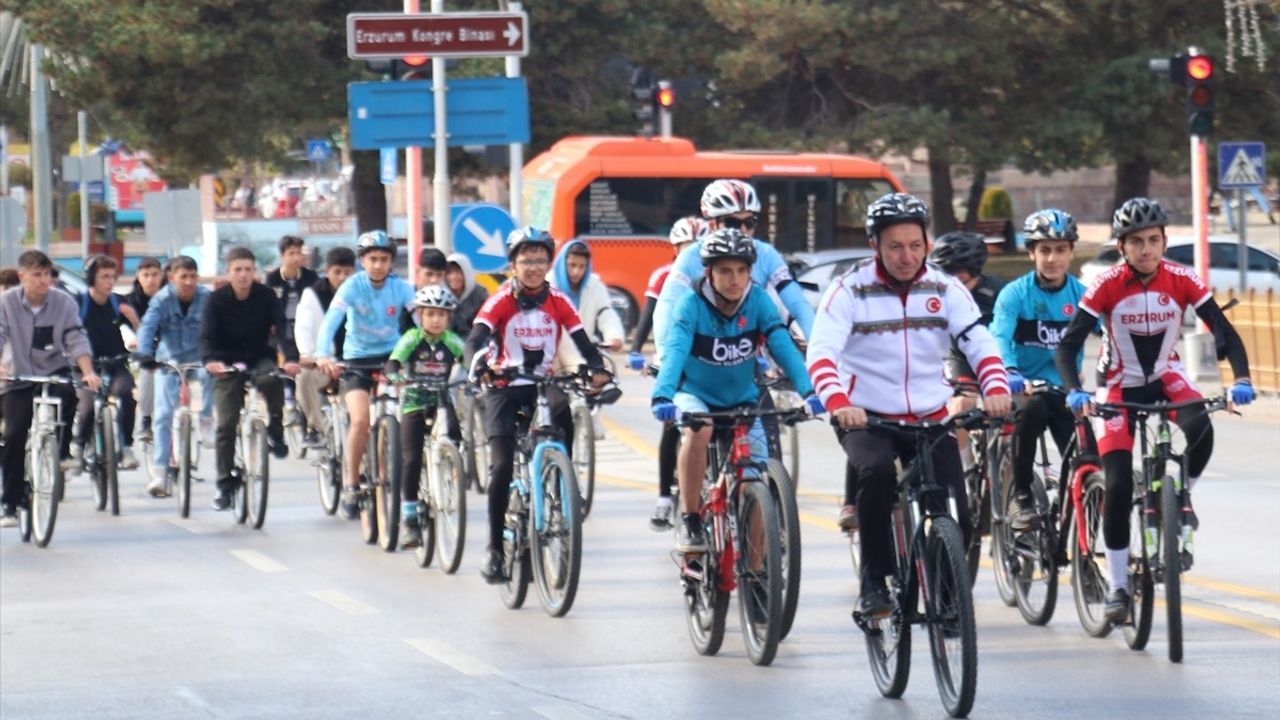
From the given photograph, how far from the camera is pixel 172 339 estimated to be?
1591cm

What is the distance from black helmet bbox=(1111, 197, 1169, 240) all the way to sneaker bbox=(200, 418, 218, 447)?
316 inches

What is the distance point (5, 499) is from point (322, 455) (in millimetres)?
1953

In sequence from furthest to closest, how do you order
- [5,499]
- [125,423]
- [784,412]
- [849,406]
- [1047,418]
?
[125,423]
[5,499]
[1047,418]
[784,412]
[849,406]

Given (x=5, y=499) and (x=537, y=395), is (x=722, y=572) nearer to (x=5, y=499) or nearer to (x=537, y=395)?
(x=537, y=395)

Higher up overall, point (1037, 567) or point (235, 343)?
point (235, 343)

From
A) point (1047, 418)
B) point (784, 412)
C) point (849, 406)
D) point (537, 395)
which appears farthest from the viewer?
point (537, 395)

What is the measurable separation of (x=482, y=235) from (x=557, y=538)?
972 cm

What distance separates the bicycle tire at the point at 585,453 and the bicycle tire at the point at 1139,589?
560 centimetres

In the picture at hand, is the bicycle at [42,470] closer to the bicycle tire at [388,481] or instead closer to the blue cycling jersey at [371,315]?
the blue cycling jersey at [371,315]

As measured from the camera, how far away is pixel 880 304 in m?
8.02

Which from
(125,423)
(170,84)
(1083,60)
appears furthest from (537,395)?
(1083,60)

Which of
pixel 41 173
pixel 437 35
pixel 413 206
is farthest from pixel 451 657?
pixel 41 173

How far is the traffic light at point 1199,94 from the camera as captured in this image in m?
22.7

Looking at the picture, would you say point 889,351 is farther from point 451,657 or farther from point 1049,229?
point 451,657
